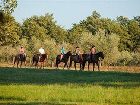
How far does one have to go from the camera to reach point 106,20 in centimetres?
15138

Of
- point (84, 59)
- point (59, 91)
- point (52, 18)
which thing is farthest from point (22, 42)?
point (59, 91)

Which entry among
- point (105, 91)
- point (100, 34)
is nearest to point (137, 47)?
point (100, 34)

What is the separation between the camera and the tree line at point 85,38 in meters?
111

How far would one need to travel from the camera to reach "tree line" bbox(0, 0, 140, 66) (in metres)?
111

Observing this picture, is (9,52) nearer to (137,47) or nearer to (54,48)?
(54,48)

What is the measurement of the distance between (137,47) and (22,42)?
149 ft

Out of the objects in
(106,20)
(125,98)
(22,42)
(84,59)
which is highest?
(106,20)

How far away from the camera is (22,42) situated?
395 ft

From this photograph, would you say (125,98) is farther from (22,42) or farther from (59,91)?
(22,42)

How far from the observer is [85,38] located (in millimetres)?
115688

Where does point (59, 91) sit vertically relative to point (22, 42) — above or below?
below

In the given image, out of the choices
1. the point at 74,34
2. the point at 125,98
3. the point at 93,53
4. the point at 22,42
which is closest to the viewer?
the point at 125,98

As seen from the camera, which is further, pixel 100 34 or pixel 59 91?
pixel 100 34

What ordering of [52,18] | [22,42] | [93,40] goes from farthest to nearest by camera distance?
[52,18], [22,42], [93,40]
